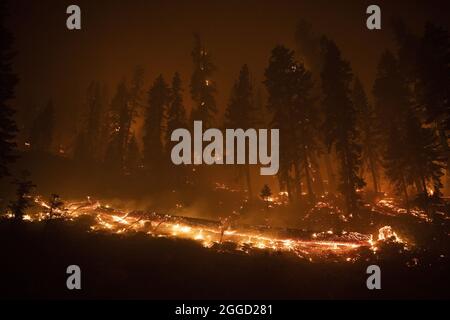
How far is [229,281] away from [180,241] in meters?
5.36

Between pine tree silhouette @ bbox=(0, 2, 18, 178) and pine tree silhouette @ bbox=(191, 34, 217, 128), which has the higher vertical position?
pine tree silhouette @ bbox=(191, 34, 217, 128)

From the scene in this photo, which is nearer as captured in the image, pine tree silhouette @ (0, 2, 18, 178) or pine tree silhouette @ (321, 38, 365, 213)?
pine tree silhouette @ (0, 2, 18, 178)

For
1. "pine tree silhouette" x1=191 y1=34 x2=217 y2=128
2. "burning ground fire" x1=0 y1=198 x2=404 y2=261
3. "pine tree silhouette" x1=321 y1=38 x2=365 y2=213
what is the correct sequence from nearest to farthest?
"burning ground fire" x1=0 y1=198 x2=404 y2=261 → "pine tree silhouette" x1=321 y1=38 x2=365 y2=213 → "pine tree silhouette" x1=191 y1=34 x2=217 y2=128

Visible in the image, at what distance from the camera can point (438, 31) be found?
26.6 meters

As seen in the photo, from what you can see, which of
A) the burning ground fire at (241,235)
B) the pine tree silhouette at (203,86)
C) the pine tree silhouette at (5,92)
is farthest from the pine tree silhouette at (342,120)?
the pine tree silhouette at (5,92)

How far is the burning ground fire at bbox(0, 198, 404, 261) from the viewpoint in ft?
63.2

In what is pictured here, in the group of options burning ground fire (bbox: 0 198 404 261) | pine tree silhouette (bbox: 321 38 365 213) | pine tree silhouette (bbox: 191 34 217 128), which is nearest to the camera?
burning ground fire (bbox: 0 198 404 261)

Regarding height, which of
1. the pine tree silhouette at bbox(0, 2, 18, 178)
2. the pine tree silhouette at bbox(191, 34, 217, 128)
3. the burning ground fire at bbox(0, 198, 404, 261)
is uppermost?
the pine tree silhouette at bbox(191, 34, 217, 128)

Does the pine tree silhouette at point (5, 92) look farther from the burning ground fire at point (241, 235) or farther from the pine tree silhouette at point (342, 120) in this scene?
the pine tree silhouette at point (342, 120)

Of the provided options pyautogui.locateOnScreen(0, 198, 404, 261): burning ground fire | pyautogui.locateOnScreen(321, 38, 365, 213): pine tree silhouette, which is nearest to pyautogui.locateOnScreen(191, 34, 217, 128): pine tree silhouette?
pyautogui.locateOnScreen(321, 38, 365, 213): pine tree silhouette

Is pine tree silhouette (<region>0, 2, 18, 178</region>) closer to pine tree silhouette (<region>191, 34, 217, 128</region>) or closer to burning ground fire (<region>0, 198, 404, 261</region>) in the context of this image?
burning ground fire (<region>0, 198, 404, 261</region>)

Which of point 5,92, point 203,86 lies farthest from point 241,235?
point 203,86

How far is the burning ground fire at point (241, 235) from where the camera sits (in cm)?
1925
